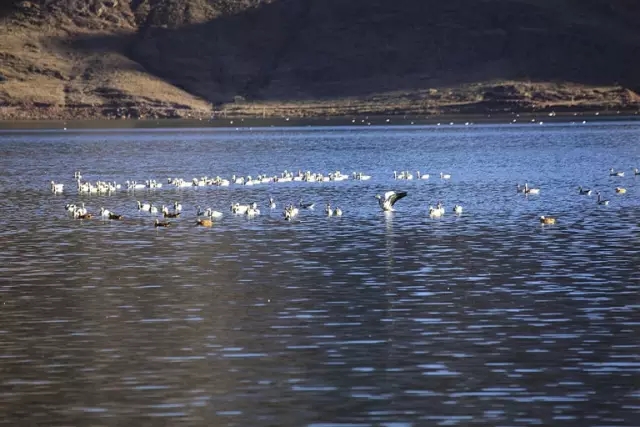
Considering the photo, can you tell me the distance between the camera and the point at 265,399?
64.5ft

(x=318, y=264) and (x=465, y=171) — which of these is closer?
(x=318, y=264)

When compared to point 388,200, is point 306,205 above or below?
below

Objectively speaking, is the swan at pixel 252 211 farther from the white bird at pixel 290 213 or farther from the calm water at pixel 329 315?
the calm water at pixel 329 315

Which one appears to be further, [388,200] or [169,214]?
[388,200]

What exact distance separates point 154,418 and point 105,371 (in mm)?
2973

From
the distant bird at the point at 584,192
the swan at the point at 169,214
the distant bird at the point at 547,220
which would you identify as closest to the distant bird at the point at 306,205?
the swan at the point at 169,214

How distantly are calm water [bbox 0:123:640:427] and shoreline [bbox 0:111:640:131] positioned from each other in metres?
121

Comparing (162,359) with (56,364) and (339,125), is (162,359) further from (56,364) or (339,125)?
(339,125)

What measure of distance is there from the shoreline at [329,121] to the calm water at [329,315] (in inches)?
4780

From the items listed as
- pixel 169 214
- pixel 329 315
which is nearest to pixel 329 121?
pixel 169 214

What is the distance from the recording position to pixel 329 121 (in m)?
190

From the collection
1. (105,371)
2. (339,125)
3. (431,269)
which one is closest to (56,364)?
(105,371)

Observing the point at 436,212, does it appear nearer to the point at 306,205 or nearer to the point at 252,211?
the point at 252,211

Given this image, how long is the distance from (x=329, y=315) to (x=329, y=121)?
16509 cm
